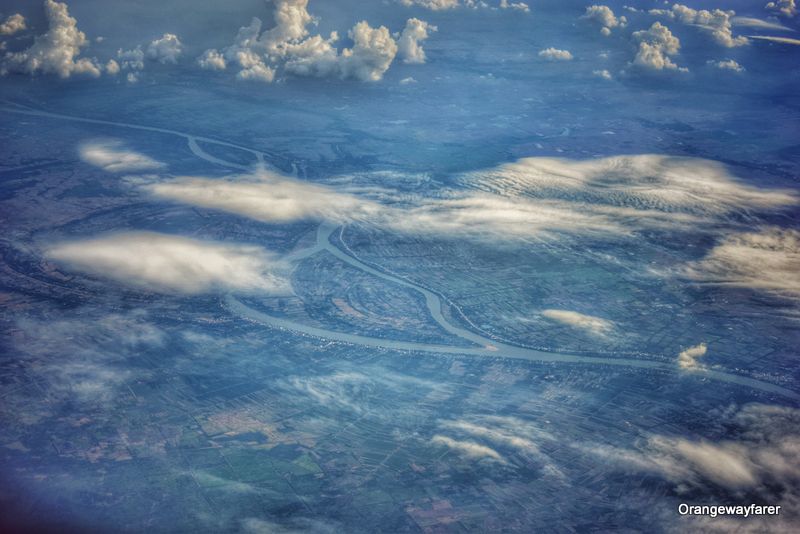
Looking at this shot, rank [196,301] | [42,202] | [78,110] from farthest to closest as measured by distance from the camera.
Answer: [78,110], [42,202], [196,301]

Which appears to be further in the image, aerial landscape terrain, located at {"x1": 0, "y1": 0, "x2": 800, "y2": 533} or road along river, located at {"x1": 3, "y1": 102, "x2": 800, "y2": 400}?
road along river, located at {"x1": 3, "y1": 102, "x2": 800, "y2": 400}

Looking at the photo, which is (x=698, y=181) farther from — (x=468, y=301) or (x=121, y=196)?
(x=121, y=196)

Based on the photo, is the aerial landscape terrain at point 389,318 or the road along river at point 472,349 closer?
the aerial landscape terrain at point 389,318

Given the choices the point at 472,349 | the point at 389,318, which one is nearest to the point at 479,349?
the point at 472,349

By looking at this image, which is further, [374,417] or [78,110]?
[78,110]

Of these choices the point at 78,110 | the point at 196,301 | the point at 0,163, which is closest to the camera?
the point at 196,301

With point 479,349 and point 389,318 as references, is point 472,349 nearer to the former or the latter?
point 479,349

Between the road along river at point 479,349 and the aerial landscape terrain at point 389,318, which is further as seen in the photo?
the road along river at point 479,349

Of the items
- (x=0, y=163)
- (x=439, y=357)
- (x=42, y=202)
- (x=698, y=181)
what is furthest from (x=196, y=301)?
(x=698, y=181)
